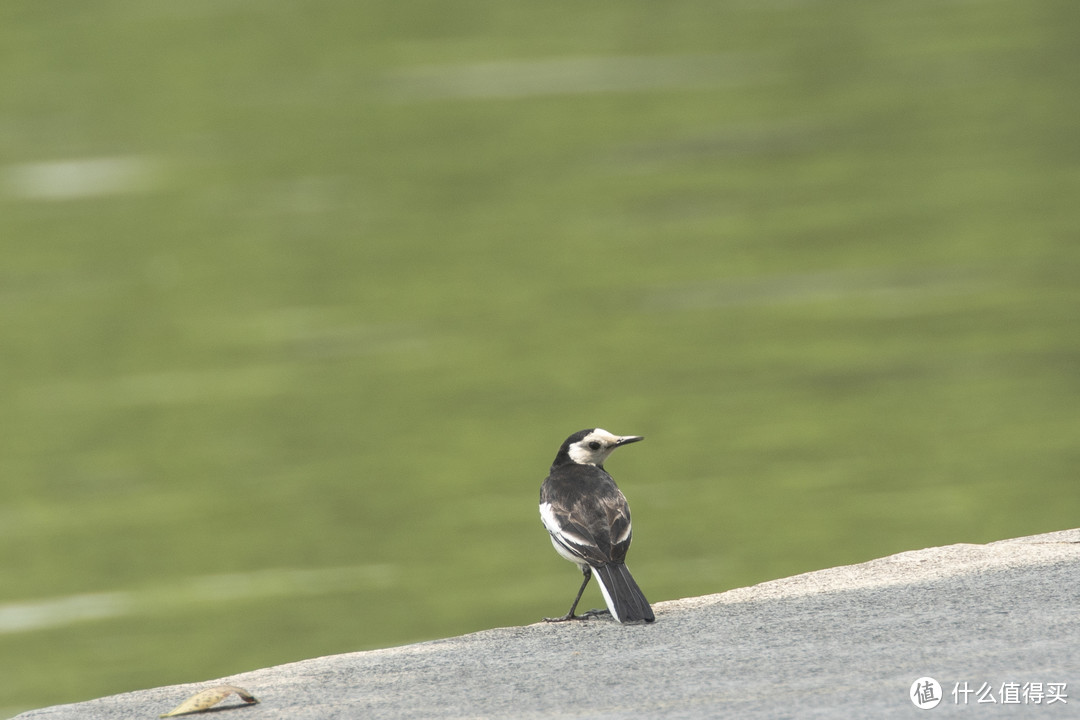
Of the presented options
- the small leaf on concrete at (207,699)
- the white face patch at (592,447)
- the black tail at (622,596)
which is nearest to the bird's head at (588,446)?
the white face patch at (592,447)

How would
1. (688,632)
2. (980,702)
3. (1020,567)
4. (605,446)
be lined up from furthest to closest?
(605,446)
(1020,567)
(688,632)
(980,702)

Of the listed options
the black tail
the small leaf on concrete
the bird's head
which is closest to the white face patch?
the bird's head

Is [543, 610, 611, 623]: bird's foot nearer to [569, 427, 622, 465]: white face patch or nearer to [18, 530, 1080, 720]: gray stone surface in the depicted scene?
[18, 530, 1080, 720]: gray stone surface

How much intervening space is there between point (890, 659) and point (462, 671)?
0.84m

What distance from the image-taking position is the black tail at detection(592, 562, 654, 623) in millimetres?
2982

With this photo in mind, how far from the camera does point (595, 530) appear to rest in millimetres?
3141

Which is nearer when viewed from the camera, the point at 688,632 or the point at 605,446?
the point at 688,632

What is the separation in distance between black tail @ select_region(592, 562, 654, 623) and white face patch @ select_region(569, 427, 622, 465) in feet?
1.48

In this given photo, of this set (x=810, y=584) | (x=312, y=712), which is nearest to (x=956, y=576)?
(x=810, y=584)

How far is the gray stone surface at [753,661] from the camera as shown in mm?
2318

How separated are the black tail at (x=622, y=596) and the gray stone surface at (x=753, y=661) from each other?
0.11 feet

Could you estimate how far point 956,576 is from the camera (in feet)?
9.91

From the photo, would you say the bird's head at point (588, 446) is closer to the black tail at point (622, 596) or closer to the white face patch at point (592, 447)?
the white face patch at point (592, 447)

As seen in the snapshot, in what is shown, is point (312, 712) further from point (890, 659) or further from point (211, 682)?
point (890, 659)
